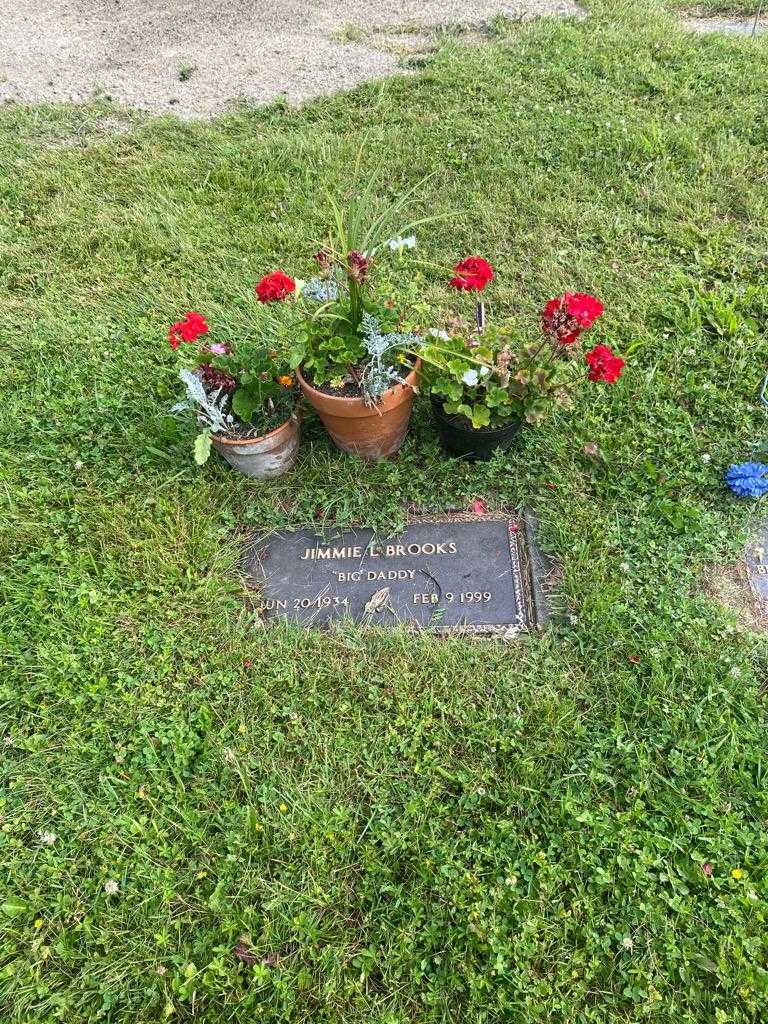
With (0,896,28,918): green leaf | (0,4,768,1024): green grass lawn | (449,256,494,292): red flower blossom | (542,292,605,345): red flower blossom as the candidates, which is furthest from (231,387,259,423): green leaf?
(0,896,28,918): green leaf

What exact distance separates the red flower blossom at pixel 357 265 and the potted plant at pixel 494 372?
0.36m

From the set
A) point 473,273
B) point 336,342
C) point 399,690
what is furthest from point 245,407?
point 399,690

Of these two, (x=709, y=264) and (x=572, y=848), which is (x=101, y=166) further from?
Answer: (x=572, y=848)

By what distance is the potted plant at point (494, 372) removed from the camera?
2350 mm

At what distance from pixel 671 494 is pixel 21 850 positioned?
2.68 m

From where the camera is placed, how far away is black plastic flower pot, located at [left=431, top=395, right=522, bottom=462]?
260 cm

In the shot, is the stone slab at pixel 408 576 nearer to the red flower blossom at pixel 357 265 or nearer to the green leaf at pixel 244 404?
the green leaf at pixel 244 404

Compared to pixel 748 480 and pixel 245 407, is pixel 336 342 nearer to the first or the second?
pixel 245 407

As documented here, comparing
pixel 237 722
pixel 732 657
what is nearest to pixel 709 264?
pixel 732 657

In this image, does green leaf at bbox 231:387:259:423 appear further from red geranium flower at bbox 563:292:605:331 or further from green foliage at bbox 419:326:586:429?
red geranium flower at bbox 563:292:605:331

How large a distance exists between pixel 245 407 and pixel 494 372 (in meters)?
1.02

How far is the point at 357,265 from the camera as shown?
2.29 m

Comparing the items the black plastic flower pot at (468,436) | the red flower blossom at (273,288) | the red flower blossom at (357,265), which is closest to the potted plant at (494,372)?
the black plastic flower pot at (468,436)

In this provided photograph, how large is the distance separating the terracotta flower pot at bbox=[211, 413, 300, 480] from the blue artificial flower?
182cm
